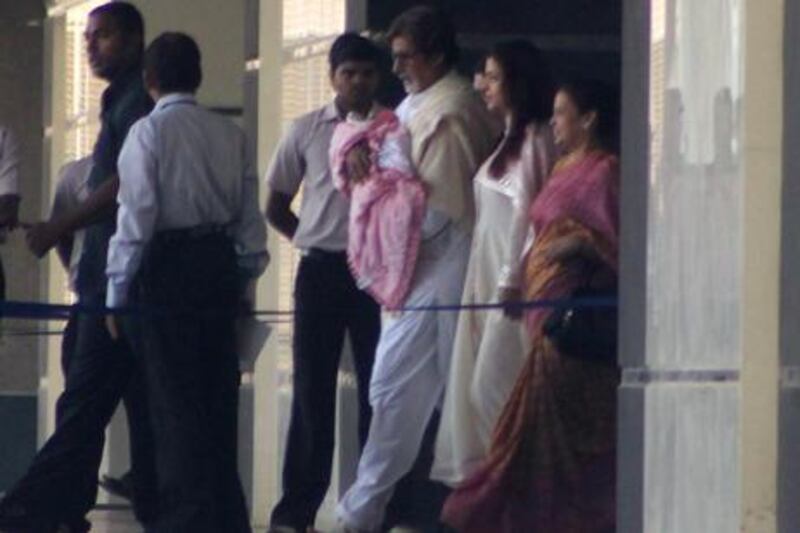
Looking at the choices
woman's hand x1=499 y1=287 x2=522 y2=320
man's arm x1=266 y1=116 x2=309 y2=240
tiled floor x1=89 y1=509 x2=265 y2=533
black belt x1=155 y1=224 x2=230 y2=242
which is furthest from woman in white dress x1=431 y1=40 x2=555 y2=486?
tiled floor x1=89 y1=509 x2=265 y2=533

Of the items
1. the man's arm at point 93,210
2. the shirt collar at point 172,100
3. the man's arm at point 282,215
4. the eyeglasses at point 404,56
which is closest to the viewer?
the shirt collar at point 172,100

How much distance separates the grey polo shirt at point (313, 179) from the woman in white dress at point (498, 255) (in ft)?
2.66

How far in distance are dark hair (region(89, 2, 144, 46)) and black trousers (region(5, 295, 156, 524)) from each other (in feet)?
3.14

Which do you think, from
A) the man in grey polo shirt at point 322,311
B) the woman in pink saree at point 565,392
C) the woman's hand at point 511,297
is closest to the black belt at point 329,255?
the man in grey polo shirt at point 322,311

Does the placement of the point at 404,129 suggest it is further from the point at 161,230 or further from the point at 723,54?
the point at 723,54

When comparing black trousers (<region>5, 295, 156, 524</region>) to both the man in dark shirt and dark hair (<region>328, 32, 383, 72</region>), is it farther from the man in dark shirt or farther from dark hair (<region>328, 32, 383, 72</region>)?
dark hair (<region>328, 32, 383, 72</region>)

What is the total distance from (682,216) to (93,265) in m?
3.47

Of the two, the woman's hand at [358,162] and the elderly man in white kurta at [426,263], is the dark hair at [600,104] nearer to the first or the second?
the elderly man in white kurta at [426,263]

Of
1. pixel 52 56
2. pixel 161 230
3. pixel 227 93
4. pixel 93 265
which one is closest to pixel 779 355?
pixel 161 230

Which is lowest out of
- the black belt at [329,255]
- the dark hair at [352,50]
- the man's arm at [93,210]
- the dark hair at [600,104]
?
the black belt at [329,255]

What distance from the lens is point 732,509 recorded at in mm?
7754

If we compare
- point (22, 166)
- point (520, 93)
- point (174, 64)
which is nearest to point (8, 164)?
point (174, 64)

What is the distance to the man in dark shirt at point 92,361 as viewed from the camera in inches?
428

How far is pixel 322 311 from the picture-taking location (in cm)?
1102
